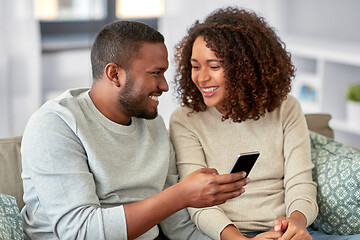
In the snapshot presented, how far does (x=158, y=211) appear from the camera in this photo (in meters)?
1.43

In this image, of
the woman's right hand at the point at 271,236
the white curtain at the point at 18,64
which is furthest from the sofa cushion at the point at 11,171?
the white curtain at the point at 18,64

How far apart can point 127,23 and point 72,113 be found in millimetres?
324

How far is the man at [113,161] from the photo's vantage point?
1.42 meters

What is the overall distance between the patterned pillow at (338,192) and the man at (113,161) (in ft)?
1.36

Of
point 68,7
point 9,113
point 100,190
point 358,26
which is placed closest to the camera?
point 100,190

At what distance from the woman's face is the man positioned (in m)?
0.18

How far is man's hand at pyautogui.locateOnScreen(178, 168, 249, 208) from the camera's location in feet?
4.66

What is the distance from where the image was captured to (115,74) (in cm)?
160

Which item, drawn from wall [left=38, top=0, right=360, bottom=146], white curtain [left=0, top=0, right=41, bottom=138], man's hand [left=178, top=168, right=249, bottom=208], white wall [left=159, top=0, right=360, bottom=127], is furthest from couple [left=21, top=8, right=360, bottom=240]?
white wall [left=159, top=0, right=360, bottom=127]

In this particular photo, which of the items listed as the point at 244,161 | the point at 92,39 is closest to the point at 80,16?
the point at 92,39

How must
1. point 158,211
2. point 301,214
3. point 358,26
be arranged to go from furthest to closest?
point 358,26
point 301,214
point 158,211

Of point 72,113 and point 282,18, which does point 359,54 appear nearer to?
point 282,18

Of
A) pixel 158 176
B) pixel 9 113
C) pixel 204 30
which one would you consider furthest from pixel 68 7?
pixel 158 176

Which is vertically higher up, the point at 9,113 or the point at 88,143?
the point at 88,143
